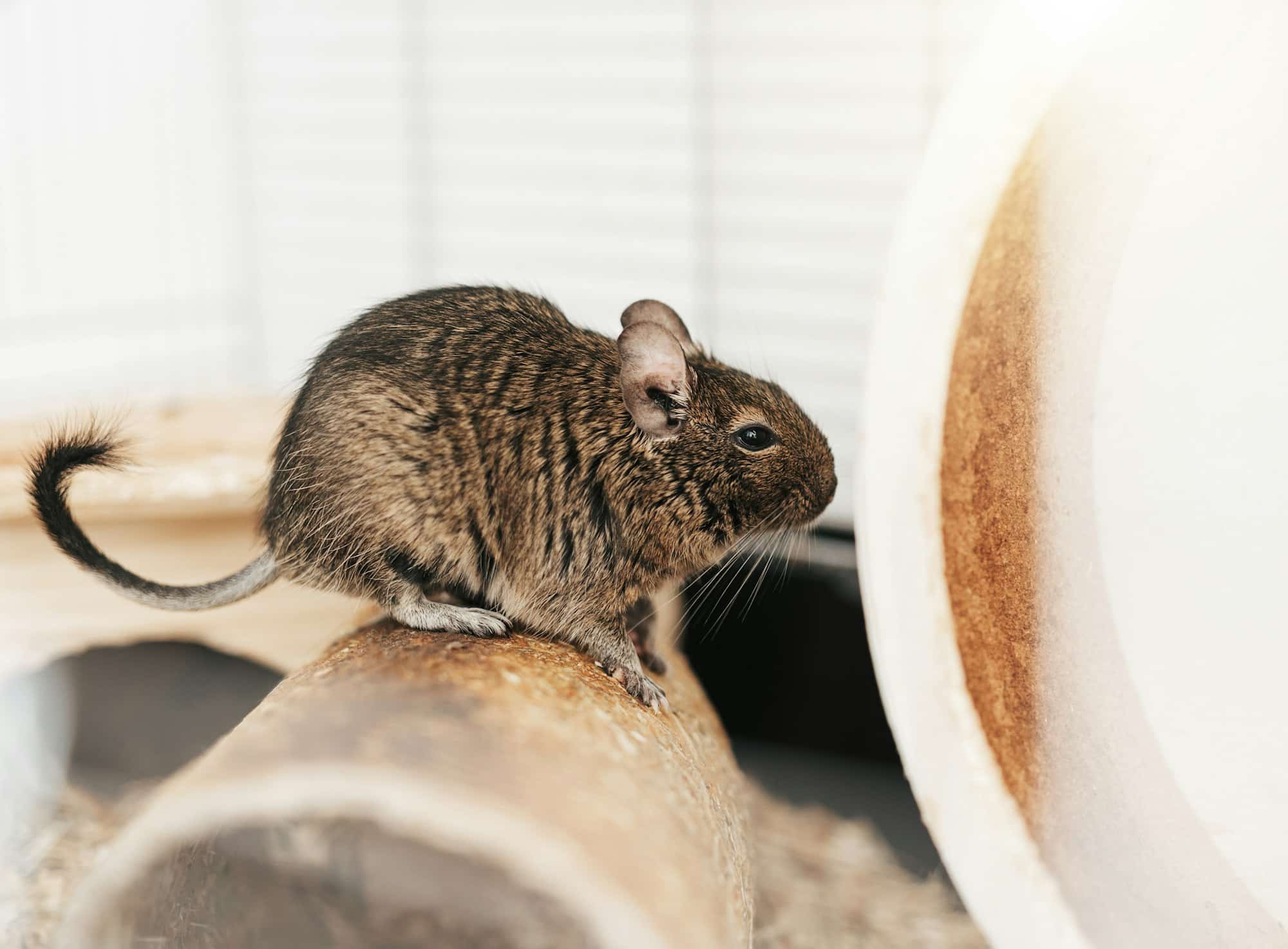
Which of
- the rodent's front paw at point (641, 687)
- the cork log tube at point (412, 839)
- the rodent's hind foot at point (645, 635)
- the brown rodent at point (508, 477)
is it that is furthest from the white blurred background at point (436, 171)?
the cork log tube at point (412, 839)

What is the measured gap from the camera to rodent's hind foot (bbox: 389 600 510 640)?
127cm

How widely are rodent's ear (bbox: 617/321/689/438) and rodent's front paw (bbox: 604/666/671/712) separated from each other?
269mm

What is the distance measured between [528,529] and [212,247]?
1865mm

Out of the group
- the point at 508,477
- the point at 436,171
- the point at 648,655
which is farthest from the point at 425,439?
the point at 436,171

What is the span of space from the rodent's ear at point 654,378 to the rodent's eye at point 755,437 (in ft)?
0.23

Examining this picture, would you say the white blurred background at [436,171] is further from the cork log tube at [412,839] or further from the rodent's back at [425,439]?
the cork log tube at [412,839]

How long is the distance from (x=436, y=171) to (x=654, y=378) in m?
1.74

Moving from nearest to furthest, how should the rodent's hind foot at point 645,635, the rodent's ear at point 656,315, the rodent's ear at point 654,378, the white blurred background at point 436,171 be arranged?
the rodent's ear at point 654,378, the rodent's ear at point 656,315, the rodent's hind foot at point 645,635, the white blurred background at point 436,171

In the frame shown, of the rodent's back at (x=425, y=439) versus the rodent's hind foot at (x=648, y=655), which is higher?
the rodent's back at (x=425, y=439)

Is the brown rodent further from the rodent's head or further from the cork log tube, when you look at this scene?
the cork log tube

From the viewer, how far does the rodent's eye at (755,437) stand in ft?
4.37

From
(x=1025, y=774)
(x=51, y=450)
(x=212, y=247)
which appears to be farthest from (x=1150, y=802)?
(x=212, y=247)

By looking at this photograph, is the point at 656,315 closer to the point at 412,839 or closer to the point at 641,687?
the point at 641,687

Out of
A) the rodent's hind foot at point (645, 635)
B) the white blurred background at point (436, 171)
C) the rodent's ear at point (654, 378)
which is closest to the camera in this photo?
the rodent's ear at point (654, 378)
